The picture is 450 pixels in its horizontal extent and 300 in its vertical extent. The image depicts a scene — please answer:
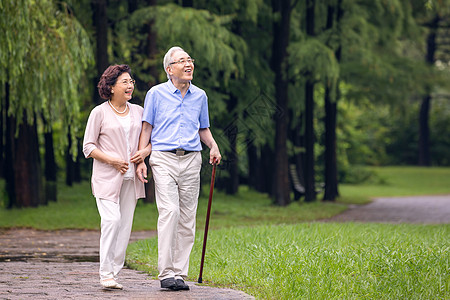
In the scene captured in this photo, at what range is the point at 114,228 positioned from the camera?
272 inches

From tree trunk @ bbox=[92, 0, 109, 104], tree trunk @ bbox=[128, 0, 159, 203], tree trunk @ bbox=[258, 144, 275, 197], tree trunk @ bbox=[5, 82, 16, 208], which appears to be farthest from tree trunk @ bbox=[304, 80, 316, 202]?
tree trunk @ bbox=[5, 82, 16, 208]

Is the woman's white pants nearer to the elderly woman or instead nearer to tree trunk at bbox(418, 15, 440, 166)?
the elderly woman

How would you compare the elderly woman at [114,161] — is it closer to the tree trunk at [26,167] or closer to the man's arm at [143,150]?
the man's arm at [143,150]

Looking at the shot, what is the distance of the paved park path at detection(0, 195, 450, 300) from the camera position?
6.76 meters

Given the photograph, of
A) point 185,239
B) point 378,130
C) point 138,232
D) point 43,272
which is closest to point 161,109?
point 185,239

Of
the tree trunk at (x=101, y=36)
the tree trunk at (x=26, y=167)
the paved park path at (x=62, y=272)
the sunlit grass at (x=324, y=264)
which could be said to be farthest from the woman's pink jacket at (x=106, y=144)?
the tree trunk at (x=26, y=167)

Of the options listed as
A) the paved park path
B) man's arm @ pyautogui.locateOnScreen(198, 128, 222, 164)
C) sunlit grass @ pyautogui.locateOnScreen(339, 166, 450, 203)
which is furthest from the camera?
sunlit grass @ pyautogui.locateOnScreen(339, 166, 450, 203)

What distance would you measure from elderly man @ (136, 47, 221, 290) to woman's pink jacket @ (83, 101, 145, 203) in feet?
A: 0.55

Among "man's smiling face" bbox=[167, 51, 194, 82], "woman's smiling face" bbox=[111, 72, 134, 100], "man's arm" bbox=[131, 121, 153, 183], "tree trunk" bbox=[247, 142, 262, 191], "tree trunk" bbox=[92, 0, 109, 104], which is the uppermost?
"tree trunk" bbox=[92, 0, 109, 104]

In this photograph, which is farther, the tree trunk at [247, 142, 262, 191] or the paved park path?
the tree trunk at [247, 142, 262, 191]

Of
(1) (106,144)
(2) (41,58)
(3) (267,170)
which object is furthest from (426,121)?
(1) (106,144)

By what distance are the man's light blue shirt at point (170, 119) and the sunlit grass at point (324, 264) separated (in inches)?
56.7

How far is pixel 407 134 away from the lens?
175 feet

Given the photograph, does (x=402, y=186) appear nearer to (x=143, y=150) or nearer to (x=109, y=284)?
(x=143, y=150)
